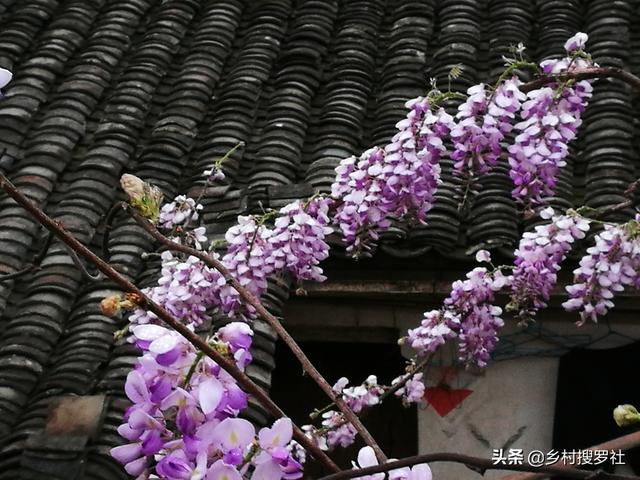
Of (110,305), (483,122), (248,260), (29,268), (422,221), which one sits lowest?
(110,305)

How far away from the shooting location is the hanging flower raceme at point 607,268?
2.88m

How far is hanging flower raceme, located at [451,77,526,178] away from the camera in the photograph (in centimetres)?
287

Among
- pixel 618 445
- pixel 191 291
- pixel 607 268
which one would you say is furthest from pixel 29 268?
pixel 607 268

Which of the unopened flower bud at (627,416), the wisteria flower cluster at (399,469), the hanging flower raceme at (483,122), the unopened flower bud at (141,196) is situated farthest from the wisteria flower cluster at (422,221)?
the unopened flower bud at (627,416)

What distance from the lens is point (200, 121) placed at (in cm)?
520

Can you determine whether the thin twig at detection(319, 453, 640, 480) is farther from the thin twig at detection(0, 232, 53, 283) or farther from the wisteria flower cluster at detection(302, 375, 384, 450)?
the wisteria flower cluster at detection(302, 375, 384, 450)

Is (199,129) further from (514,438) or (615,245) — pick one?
(615,245)

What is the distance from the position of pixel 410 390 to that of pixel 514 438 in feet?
2.73

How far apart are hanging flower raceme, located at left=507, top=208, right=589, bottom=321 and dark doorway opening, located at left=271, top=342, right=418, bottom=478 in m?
1.60

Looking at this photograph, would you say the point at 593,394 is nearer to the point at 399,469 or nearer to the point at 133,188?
the point at 399,469

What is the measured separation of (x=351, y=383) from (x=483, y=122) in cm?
232

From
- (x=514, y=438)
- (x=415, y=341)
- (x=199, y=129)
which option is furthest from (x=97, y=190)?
(x=514, y=438)

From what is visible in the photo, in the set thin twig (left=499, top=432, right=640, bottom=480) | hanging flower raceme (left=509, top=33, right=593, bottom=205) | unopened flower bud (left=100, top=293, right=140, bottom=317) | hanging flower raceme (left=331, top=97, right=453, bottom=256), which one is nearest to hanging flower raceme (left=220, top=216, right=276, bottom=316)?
hanging flower raceme (left=331, top=97, right=453, bottom=256)

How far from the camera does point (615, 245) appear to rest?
292 cm
